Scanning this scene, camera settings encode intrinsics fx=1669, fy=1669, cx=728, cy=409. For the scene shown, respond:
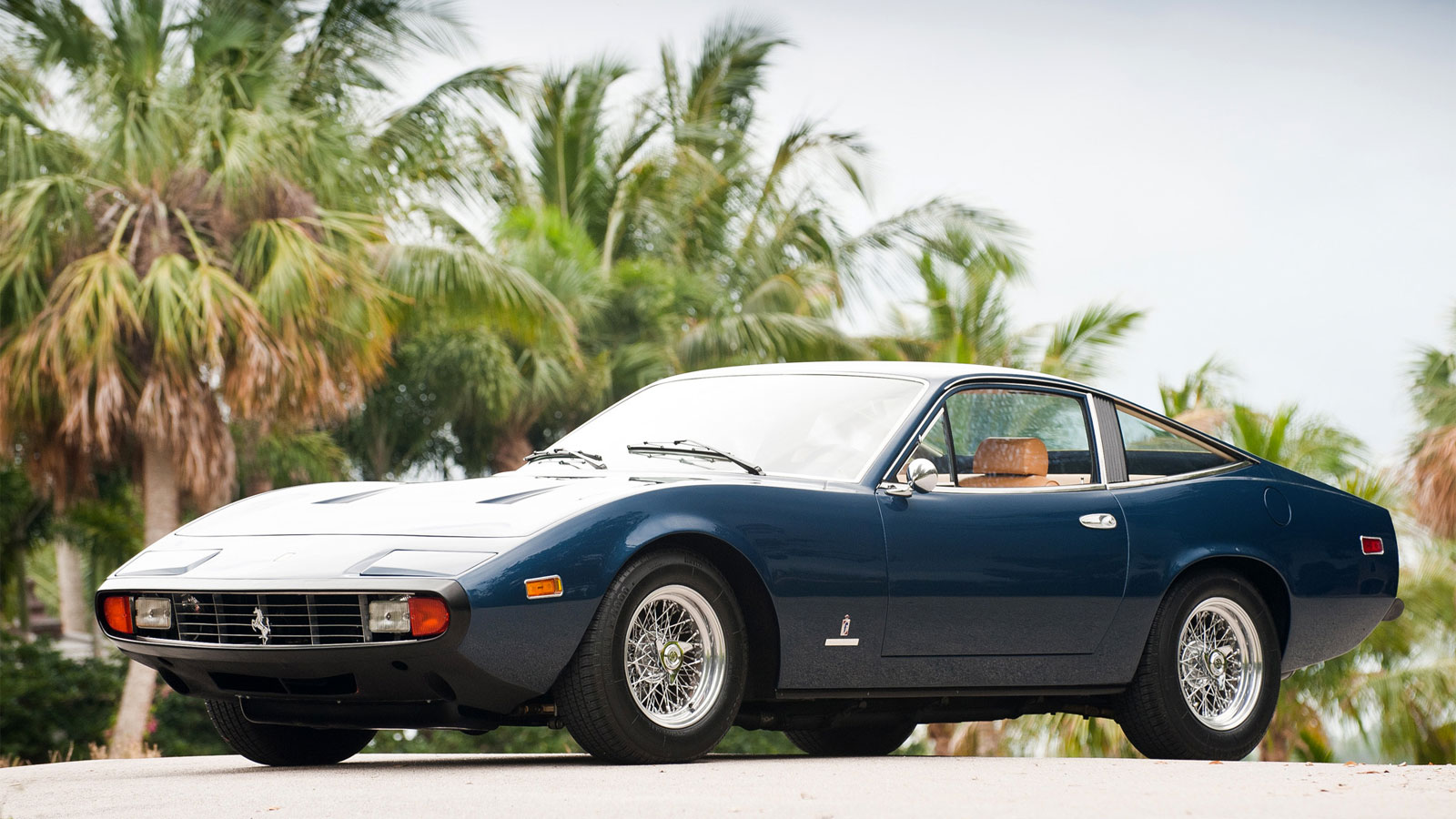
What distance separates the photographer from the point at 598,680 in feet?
16.5

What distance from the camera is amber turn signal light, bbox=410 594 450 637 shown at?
482cm

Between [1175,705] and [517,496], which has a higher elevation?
[517,496]

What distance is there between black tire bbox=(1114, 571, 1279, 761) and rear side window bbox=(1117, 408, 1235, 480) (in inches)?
18.6

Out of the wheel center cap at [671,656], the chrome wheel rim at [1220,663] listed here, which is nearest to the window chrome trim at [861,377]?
the wheel center cap at [671,656]

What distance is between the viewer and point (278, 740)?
6055 mm

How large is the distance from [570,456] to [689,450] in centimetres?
58

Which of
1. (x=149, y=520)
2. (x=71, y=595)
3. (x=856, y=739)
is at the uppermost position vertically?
(x=856, y=739)

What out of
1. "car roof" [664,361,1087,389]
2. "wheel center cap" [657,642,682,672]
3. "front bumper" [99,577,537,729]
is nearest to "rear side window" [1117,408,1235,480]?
"car roof" [664,361,1087,389]

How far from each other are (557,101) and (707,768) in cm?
2298

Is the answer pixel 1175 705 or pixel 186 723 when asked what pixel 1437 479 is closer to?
pixel 1175 705

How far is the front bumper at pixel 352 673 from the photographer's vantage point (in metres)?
4.86

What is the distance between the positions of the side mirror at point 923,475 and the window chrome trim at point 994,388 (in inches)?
2.5

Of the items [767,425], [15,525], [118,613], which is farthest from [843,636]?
[15,525]

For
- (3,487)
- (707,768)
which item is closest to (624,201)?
(3,487)
